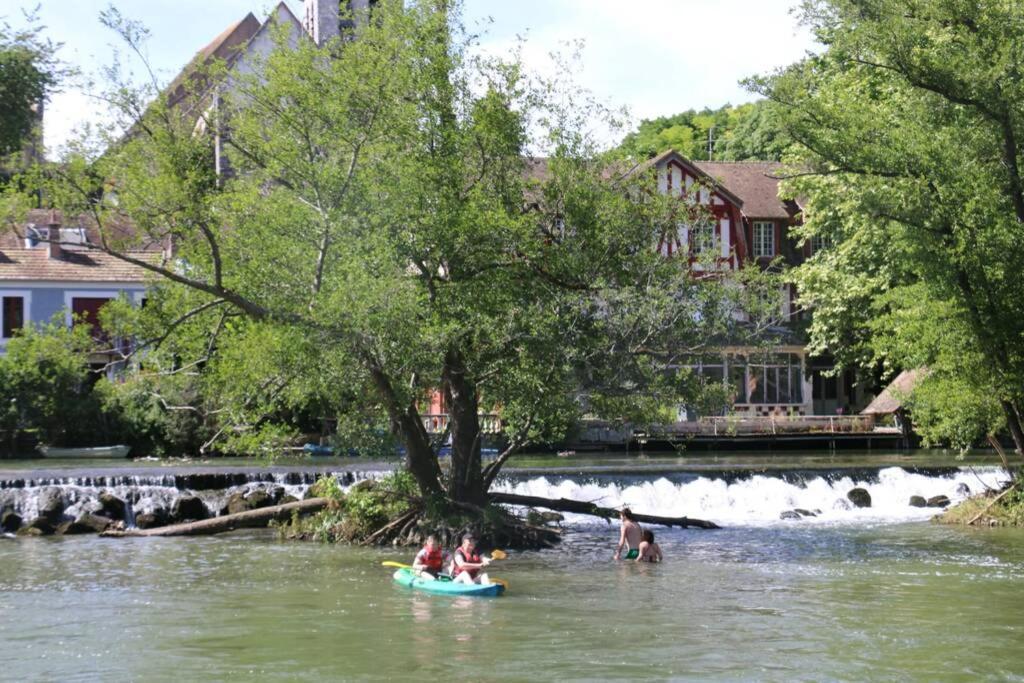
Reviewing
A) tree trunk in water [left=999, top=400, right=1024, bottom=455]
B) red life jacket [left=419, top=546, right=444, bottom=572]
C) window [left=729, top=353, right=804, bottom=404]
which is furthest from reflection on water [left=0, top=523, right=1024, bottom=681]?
window [left=729, top=353, right=804, bottom=404]

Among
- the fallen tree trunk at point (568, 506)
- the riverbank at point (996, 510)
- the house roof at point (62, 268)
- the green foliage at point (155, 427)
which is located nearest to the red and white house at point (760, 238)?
the house roof at point (62, 268)

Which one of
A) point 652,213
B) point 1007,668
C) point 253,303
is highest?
point 652,213

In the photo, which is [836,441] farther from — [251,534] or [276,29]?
[276,29]

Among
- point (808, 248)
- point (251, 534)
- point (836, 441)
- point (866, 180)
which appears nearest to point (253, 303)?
point (251, 534)

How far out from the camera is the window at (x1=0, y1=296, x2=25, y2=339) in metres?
52.6

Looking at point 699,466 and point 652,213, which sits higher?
point 652,213

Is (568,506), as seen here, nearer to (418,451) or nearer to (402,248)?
(418,451)

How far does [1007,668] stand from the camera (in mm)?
14734

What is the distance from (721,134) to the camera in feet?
333

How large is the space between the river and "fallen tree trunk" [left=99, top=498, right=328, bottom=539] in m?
0.36

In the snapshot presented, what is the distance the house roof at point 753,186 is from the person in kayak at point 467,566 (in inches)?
1694

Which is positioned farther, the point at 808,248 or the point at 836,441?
the point at 808,248

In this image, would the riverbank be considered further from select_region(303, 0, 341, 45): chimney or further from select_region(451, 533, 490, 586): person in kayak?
select_region(303, 0, 341, 45): chimney

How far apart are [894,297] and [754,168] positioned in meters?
36.9
